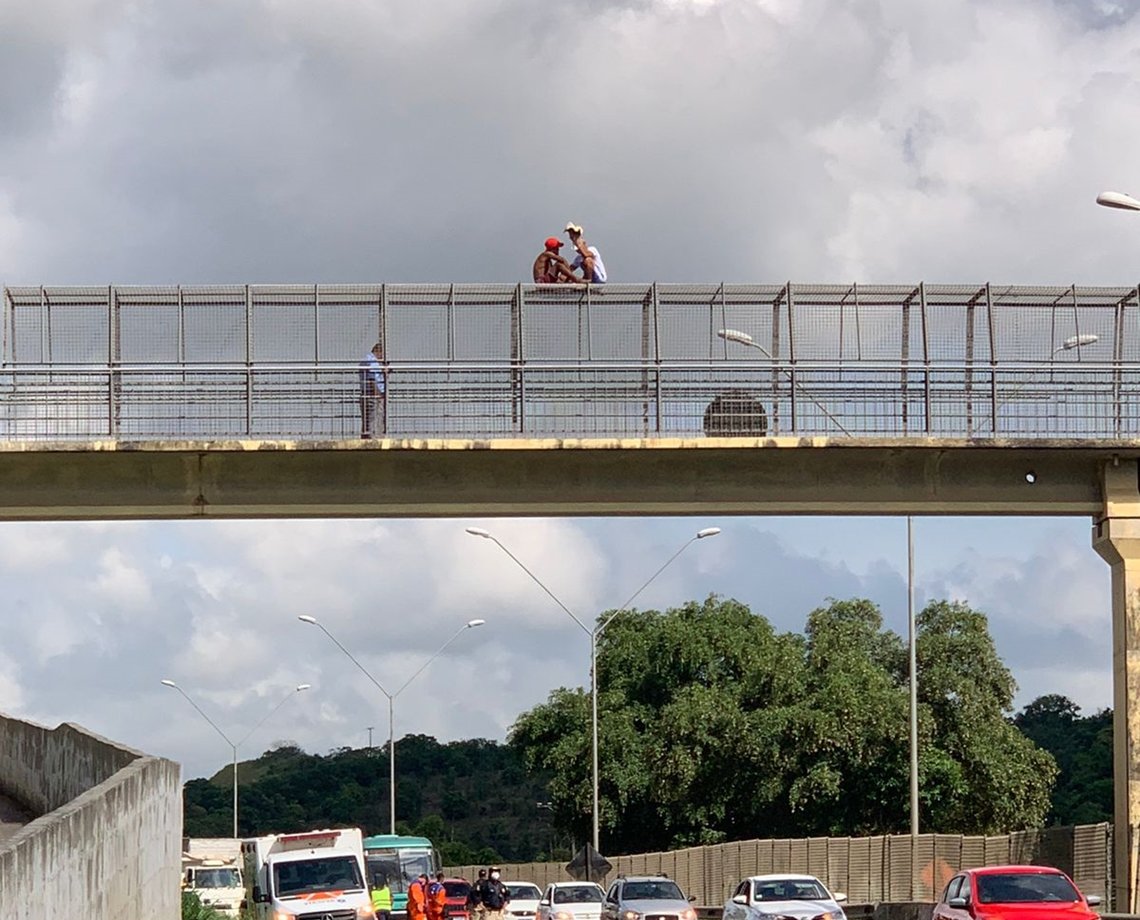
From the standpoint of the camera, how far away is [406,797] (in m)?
121

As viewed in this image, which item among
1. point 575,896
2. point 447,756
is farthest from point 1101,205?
point 447,756

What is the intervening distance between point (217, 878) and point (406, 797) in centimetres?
7426

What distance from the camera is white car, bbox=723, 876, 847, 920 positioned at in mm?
28344

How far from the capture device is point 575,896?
119ft

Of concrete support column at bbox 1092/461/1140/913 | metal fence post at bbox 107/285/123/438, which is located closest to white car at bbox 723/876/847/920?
concrete support column at bbox 1092/461/1140/913

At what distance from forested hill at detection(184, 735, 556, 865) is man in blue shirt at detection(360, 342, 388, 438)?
74075 millimetres

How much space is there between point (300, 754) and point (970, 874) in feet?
370

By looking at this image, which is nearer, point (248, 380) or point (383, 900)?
point (248, 380)

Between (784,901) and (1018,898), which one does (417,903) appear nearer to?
(784,901)

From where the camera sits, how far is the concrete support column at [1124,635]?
31922 mm

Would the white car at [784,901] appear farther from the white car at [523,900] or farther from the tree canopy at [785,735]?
the tree canopy at [785,735]

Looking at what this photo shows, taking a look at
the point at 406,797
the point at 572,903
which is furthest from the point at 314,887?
the point at 406,797

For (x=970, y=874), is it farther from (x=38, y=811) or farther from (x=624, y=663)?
(x=624, y=663)

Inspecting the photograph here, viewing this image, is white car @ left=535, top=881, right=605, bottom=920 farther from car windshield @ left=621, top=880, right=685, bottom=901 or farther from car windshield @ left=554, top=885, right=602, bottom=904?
car windshield @ left=621, top=880, right=685, bottom=901
